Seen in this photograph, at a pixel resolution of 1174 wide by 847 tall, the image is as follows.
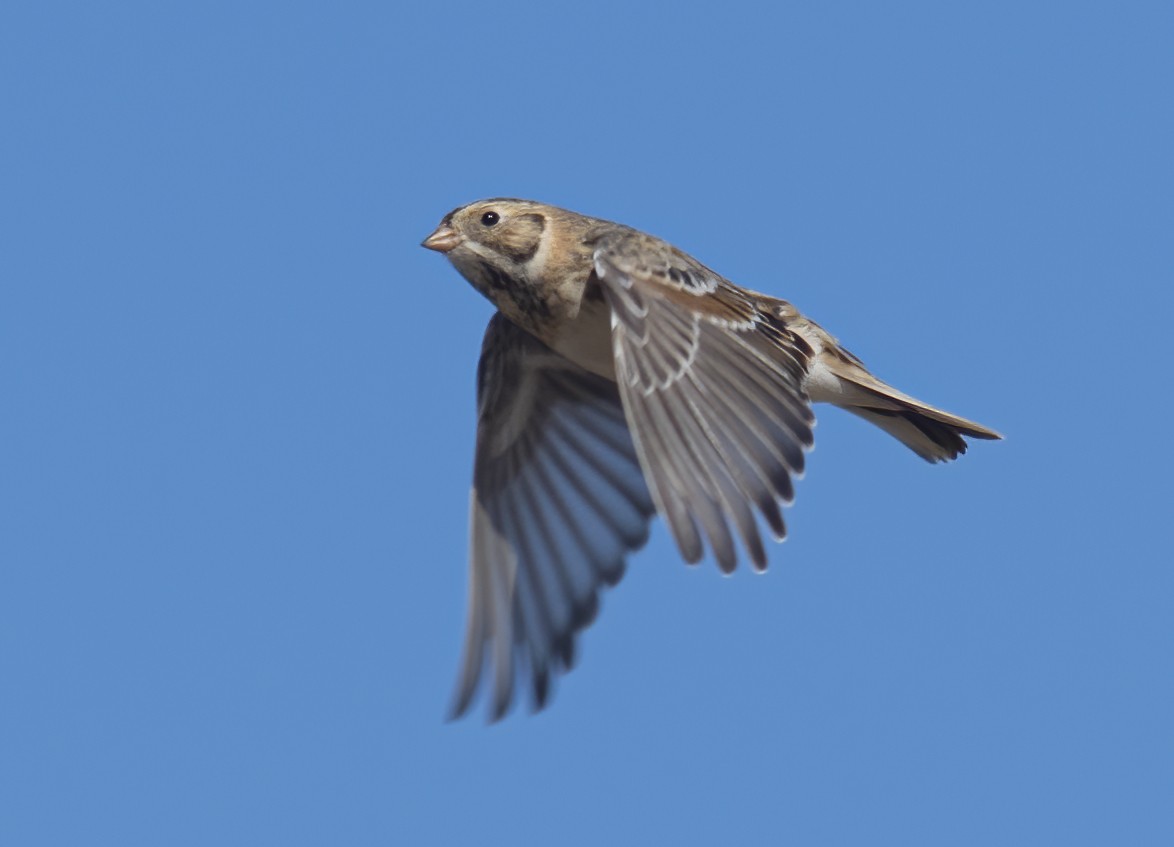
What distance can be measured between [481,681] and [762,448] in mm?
2725

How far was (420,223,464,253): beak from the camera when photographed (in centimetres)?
1084

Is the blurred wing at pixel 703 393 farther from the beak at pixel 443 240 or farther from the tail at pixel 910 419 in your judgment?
the beak at pixel 443 240

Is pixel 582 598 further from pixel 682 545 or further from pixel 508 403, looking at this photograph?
pixel 682 545

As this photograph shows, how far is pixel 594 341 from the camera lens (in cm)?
1053

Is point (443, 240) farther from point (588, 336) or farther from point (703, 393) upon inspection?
point (703, 393)

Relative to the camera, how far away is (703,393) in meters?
9.47

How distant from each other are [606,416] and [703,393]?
245cm

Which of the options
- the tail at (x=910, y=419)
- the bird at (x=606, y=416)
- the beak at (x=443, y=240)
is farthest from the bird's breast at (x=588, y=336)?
the tail at (x=910, y=419)

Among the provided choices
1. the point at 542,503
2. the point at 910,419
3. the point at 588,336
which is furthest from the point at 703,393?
the point at 542,503

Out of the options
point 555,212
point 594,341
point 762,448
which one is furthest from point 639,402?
point 555,212

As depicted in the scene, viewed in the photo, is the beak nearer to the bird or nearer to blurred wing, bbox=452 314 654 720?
the bird

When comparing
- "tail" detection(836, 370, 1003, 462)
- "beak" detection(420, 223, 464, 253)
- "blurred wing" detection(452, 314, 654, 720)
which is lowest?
"blurred wing" detection(452, 314, 654, 720)

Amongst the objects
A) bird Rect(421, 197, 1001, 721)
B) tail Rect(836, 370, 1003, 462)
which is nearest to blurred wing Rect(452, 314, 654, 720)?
bird Rect(421, 197, 1001, 721)

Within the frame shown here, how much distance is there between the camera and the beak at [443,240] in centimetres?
1084
